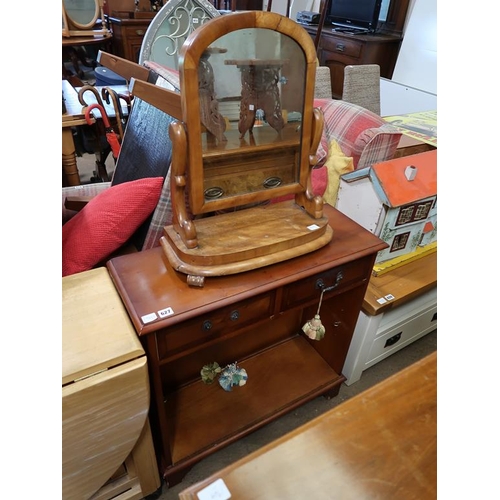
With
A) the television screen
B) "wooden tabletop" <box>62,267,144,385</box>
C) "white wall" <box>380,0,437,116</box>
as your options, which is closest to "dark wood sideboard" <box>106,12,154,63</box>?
the television screen

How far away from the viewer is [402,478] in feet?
2.01

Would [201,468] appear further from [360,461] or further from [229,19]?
[229,19]

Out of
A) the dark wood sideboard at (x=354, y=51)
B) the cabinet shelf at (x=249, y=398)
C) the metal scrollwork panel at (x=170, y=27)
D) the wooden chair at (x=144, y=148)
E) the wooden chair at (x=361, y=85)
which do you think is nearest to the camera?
the wooden chair at (x=144, y=148)

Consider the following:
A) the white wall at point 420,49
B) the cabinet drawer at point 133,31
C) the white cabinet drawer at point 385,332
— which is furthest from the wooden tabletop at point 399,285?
the cabinet drawer at point 133,31

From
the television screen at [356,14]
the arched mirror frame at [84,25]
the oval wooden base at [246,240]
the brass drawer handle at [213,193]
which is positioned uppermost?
the television screen at [356,14]

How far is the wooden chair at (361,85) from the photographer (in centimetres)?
277

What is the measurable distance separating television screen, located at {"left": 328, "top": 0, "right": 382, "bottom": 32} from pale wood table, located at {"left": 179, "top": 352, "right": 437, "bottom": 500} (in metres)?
4.26

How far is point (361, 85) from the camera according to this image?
2828 mm

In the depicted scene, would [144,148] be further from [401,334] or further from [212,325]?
[401,334]

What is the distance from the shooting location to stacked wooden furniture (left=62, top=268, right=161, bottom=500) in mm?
768

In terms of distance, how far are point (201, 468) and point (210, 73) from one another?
1.27m

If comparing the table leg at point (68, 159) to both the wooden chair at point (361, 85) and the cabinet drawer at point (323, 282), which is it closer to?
the cabinet drawer at point (323, 282)

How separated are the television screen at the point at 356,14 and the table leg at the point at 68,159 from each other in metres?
3.45

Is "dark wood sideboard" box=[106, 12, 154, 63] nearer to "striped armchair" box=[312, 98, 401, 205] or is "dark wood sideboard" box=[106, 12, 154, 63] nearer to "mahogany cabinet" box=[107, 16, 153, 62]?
"mahogany cabinet" box=[107, 16, 153, 62]
